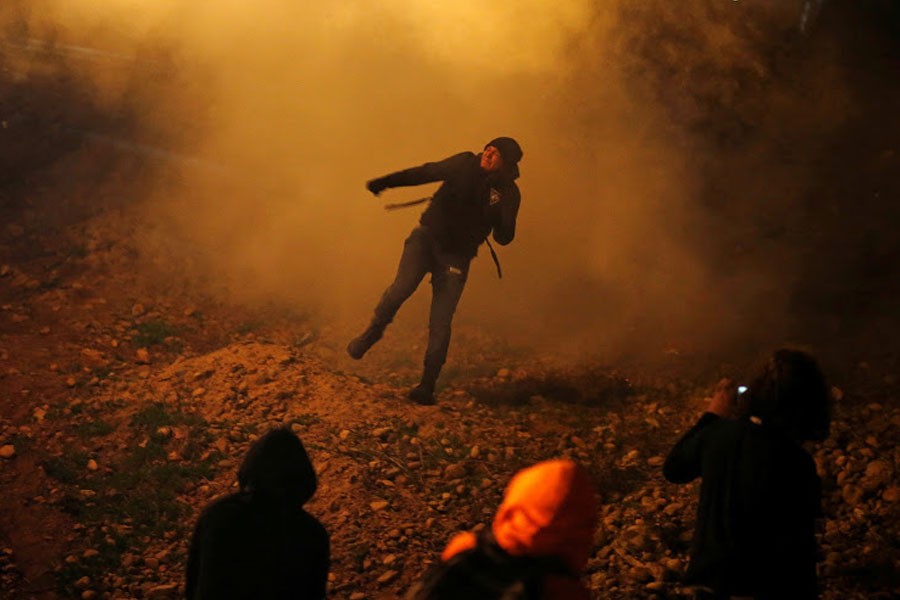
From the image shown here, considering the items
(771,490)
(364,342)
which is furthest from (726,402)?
(364,342)

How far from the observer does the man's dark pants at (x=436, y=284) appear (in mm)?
6281

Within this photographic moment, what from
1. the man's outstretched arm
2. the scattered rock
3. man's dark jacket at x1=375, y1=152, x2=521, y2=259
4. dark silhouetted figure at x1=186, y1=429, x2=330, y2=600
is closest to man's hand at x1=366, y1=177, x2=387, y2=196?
the man's outstretched arm

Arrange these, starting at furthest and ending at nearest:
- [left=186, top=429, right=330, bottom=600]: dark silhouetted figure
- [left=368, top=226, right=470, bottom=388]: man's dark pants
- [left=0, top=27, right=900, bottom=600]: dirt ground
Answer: [left=368, top=226, right=470, bottom=388]: man's dark pants → [left=0, top=27, right=900, bottom=600]: dirt ground → [left=186, top=429, right=330, bottom=600]: dark silhouetted figure

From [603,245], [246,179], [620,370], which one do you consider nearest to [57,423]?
[620,370]

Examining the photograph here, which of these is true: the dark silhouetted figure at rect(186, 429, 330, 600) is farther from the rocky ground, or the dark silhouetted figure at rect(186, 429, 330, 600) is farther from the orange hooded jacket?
the rocky ground

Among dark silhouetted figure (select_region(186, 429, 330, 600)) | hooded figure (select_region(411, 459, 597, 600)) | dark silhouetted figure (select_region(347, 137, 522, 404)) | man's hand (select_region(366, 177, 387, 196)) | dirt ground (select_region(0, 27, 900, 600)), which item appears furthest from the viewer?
dark silhouetted figure (select_region(347, 137, 522, 404))

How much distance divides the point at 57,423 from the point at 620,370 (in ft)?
15.0

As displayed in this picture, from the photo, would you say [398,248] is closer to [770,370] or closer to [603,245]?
[603,245]

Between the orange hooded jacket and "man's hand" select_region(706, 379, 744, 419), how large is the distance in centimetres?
93

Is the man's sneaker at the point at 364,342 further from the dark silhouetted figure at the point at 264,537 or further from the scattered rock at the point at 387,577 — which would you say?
the dark silhouetted figure at the point at 264,537

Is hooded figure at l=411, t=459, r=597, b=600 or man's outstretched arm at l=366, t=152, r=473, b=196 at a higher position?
man's outstretched arm at l=366, t=152, r=473, b=196

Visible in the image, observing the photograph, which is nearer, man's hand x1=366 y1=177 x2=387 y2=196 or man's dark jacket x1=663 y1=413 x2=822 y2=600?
man's dark jacket x1=663 y1=413 x2=822 y2=600

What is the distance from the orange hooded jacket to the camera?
222 cm

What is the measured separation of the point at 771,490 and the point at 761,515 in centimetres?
9
